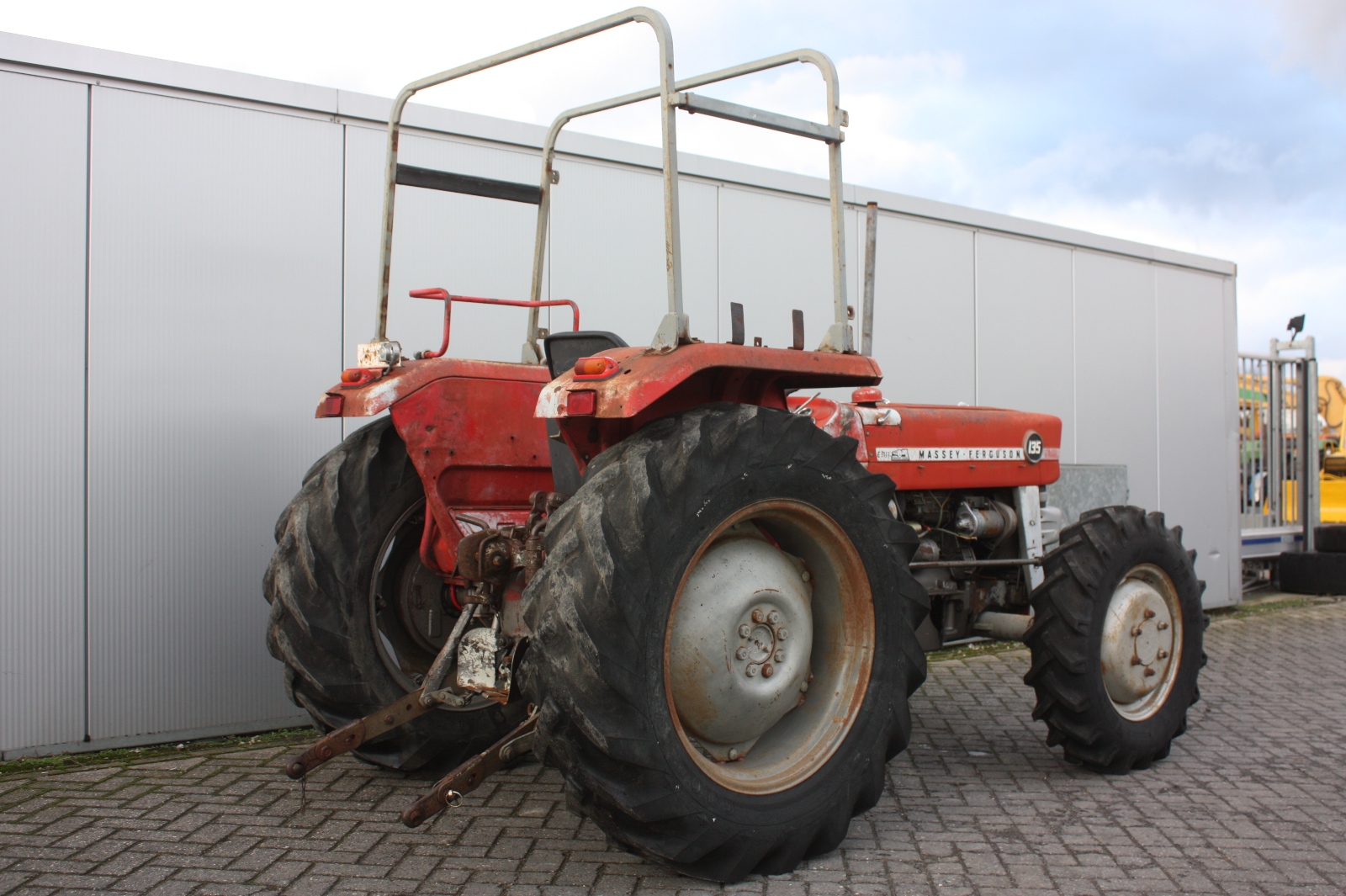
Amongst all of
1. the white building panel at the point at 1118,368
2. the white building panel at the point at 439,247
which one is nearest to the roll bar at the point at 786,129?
the white building panel at the point at 439,247

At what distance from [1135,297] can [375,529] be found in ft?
22.8

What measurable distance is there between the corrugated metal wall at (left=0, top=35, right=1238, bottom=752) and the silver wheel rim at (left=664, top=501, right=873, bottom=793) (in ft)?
8.53

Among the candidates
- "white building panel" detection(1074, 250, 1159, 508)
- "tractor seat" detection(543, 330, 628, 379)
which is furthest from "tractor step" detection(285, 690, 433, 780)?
"white building panel" detection(1074, 250, 1159, 508)

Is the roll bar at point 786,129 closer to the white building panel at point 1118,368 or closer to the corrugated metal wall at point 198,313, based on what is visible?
the corrugated metal wall at point 198,313

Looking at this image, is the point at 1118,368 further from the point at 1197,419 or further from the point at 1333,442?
the point at 1333,442

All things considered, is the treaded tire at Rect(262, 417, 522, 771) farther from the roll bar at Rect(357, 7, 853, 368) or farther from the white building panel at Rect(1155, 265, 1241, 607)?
the white building panel at Rect(1155, 265, 1241, 607)

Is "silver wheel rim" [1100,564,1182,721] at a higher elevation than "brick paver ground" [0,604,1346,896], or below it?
higher

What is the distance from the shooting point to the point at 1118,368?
838cm

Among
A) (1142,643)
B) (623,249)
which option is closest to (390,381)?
(623,249)

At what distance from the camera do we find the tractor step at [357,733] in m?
3.23

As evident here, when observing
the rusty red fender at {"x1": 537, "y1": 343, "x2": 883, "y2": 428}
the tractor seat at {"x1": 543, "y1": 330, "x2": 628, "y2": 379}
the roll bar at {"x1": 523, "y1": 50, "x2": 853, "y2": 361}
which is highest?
the roll bar at {"x1": 523, "y1": 50, "x2": 853, "y2": 361}

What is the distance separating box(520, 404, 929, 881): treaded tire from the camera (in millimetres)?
2639

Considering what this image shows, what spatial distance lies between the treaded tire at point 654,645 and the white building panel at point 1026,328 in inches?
188

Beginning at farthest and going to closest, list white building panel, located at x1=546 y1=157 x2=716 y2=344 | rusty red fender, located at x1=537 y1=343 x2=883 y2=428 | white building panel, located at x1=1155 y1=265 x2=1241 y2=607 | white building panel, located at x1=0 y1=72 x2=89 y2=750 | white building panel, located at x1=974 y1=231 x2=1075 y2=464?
1. white building panel, located at x1=1155 y1=265 x2=1241 y2=607
2. white building panel, located at x1=974 y1=231 x2=1075 y2=464
3. white building panel, located at x1=546 y1=157 x2=716 y2=344
4. white building panel, located at x1=0 y1=72 x2=89 y2=750
5. rusty red fender, located at x1=537 y1=343 x2=883 y2=428
